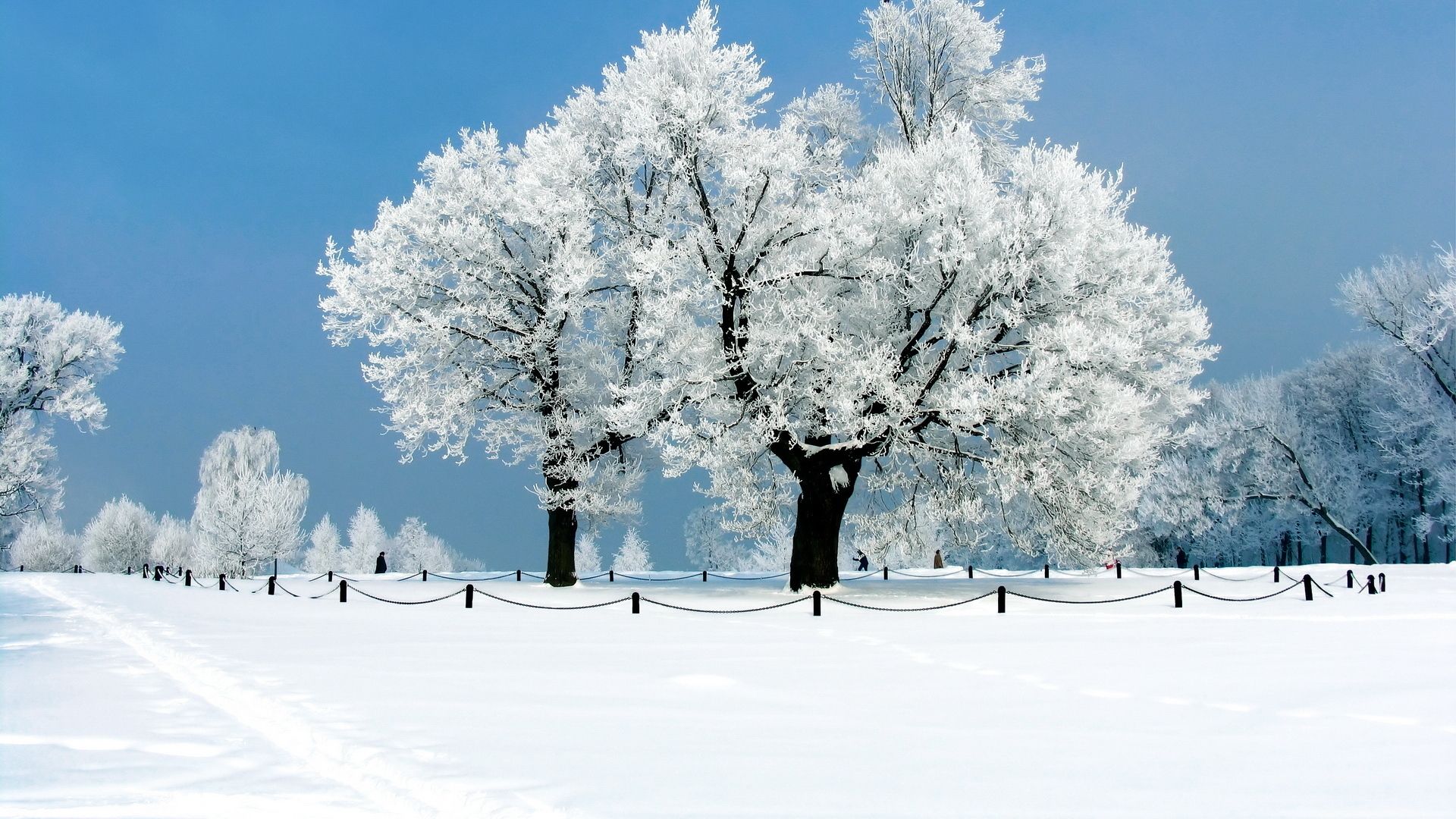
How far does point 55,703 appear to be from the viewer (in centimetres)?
905

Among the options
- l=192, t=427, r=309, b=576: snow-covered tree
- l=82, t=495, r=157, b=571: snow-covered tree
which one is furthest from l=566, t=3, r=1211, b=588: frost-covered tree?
l=82, t=495, r=157, b=571: snow-covered tree

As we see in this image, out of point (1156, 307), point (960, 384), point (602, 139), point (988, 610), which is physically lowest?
point (988, 610)

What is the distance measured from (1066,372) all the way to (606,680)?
14.3 m

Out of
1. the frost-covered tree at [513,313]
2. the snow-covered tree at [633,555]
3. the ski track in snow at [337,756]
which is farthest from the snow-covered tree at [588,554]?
the ski track in snow at [337,756]

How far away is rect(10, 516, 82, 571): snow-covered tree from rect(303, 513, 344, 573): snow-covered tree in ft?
54.5

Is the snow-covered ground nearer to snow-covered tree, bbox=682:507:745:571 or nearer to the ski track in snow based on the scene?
the ski track in snow

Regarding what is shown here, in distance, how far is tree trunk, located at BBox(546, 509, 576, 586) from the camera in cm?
2812

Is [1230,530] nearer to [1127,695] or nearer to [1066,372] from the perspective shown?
[1066,372]

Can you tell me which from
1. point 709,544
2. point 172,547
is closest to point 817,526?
point 709,544

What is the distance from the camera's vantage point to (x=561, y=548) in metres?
28.2

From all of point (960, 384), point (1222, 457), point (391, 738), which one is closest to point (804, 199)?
point (960, 384)

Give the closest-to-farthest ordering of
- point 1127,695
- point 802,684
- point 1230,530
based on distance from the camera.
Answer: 1. point 1127,695
2. point 802,684
3. point 1230,530

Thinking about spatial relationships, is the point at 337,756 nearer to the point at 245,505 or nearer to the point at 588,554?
the point at 245,505

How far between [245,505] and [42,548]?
34187 mm
